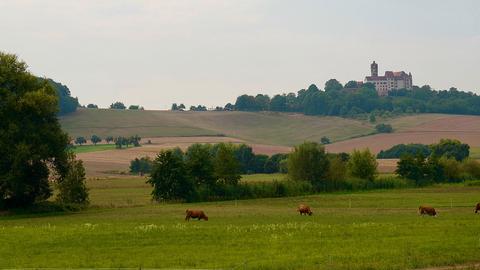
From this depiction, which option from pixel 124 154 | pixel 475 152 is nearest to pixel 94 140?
pixel 124 154

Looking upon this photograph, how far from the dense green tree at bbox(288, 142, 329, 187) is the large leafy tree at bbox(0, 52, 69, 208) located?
44602mm

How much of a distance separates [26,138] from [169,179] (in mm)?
22614

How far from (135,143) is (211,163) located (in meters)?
103

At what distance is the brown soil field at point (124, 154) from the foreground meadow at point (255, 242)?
299 ft

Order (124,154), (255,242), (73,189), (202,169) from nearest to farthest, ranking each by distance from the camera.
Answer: (255,242), (73,189), (202,169), (124,154)

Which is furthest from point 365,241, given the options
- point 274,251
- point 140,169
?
point 140,169

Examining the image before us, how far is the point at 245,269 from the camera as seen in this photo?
29438 millimetres

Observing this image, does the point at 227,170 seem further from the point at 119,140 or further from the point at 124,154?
the point at 119,140

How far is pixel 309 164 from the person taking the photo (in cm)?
10806

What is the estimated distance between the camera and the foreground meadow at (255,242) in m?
32.0

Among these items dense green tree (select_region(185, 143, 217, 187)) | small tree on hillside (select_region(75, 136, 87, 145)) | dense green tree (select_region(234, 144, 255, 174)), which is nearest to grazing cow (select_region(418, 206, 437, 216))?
dense green tree (select_region(185, 143, 217, 187))

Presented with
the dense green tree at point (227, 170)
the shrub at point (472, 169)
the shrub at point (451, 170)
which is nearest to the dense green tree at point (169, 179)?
the dense green tree at point (227, 170)

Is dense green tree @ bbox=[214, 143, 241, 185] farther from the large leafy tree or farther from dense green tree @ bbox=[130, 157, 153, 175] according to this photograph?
dense green tree @ bbox=[130, 157, 153, 175]

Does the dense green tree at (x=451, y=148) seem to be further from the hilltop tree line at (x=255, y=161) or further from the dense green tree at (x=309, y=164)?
the dense green tree at (x=309, y=164)
